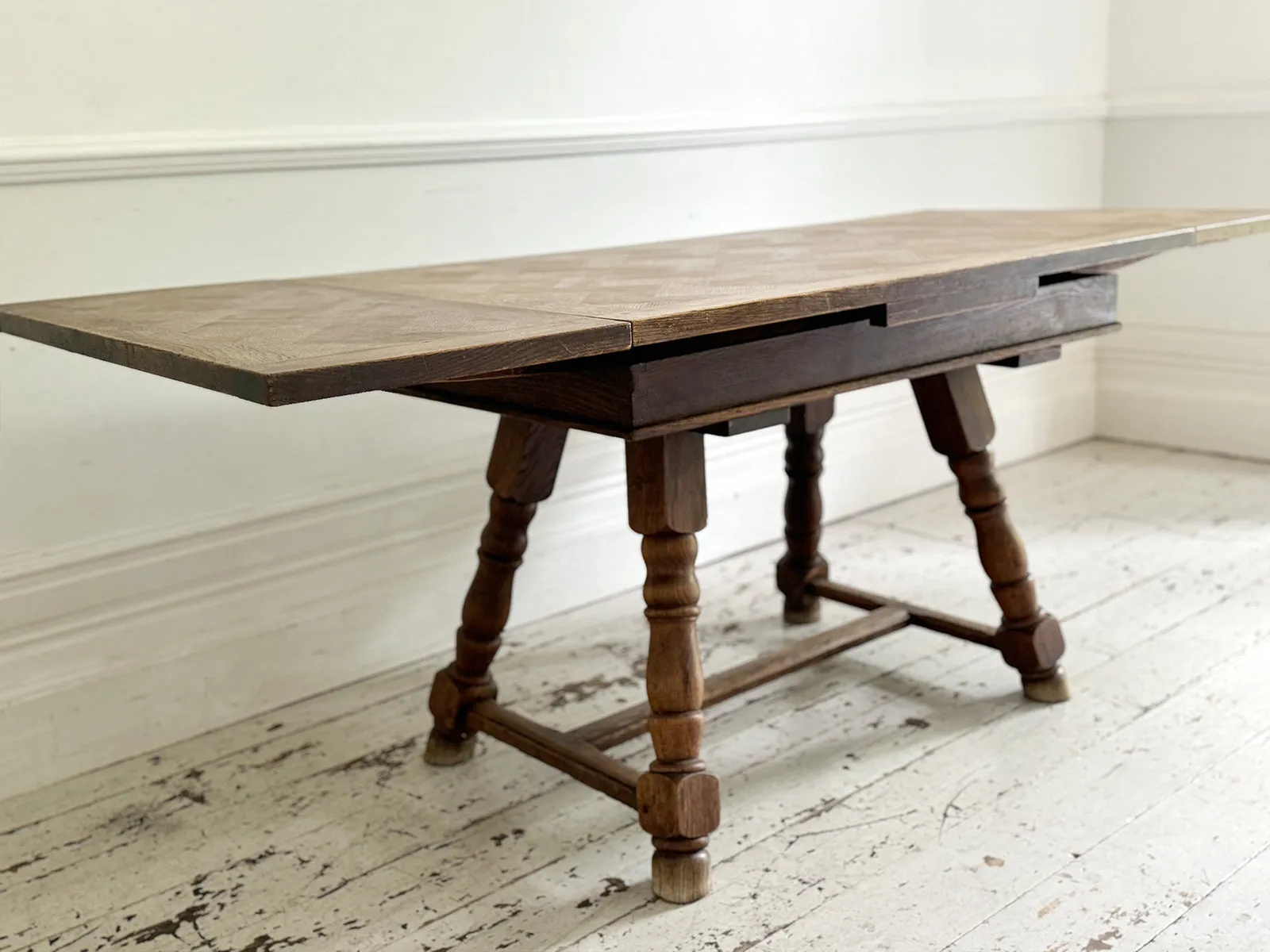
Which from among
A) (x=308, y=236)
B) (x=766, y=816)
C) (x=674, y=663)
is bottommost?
(x=766, y=816)

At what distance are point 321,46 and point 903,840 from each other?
4.58ft

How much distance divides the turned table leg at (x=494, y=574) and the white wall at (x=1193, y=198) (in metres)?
2.24

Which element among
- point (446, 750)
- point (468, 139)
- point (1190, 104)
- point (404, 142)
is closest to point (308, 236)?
point (404, 142)

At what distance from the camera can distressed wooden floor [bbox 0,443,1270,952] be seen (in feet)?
4.66

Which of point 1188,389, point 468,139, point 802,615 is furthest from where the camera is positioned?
point 1188,389

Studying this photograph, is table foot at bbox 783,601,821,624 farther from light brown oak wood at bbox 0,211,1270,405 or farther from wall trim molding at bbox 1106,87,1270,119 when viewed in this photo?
wall trim molding at bbox 1106,87,1270,119

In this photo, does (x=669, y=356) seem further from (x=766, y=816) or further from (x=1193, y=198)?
(x=1193, y=198)

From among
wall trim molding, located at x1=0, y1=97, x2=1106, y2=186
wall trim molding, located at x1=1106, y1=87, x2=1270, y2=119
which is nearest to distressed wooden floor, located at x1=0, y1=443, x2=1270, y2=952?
wall trim molding, located at x1=0, y1=97, x2=1106, y2=186

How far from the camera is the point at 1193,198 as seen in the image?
3303 millimetres

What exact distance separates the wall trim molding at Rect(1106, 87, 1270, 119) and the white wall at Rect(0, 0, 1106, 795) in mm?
934

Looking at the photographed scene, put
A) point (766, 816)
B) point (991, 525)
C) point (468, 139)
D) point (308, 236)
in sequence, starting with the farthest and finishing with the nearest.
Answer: point (468, 139)
point (308, 236)
point (991, 525)
point (766, 816)

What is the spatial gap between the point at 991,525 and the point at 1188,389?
1.76m

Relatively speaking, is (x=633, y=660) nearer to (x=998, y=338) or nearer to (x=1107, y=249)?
(x=998, y=338)

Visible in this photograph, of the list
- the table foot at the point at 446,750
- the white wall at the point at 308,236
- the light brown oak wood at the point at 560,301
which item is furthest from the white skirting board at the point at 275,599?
the light brown oak wood at the point at 560,301
